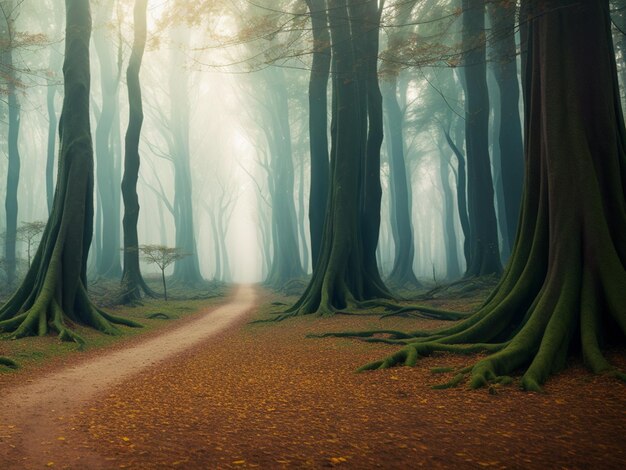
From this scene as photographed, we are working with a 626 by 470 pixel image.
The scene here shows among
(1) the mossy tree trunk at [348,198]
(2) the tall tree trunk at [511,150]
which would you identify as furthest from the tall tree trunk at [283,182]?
(2) the tall tree trunk at [511,150]

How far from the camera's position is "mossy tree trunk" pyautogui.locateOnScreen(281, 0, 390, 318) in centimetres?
1152

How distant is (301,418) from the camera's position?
3617 mm

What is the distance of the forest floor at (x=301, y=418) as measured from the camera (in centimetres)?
280

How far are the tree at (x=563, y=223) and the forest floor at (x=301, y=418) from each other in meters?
0.37

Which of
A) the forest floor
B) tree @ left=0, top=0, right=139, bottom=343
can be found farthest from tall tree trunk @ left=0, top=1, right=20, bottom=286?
the forest floor

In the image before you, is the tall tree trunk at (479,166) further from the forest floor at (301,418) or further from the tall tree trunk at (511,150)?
the forest floor at (301,418)

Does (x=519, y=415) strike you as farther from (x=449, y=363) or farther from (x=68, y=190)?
(x=68, y=190)

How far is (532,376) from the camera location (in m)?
4.12

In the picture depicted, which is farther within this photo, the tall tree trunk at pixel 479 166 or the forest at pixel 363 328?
the tall tree trunk at pixel 479 166

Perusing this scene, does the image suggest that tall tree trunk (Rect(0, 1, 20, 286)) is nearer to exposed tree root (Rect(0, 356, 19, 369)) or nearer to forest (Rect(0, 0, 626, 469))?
forest (Rect(0, 0, 626, 469))

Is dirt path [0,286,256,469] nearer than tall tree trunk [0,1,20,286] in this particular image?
Yes

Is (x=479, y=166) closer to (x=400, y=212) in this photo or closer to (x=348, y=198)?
(x=348, y=198)

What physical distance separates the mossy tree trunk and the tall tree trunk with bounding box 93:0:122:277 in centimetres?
1646

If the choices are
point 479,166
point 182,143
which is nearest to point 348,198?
point 479,166
